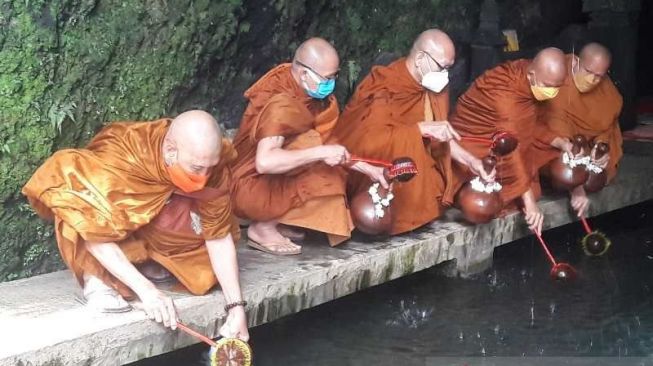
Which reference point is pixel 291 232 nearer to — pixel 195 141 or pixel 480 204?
pixel 480 204

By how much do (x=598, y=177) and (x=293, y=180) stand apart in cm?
263

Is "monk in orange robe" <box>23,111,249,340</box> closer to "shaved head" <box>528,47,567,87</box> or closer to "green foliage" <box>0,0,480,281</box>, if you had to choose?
"green foliage" <box>0,0,480,281</box>

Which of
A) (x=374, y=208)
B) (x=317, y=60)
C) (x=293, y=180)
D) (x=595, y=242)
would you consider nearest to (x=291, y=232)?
(x=293, y=180)

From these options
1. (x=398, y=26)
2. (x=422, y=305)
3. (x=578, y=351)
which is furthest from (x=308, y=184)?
(x=398, y=26)

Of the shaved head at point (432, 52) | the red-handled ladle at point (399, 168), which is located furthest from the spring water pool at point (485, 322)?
the shaved head at point (432, 52)

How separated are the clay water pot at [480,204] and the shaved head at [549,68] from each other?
0.68 m

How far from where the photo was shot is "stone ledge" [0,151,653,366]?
12.2ft

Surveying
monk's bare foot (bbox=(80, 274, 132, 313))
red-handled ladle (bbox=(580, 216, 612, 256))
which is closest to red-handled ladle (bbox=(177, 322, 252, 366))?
monk's bare foot (bbox=(80, 274, 132, 313))

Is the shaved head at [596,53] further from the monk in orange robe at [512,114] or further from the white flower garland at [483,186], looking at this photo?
the white flower garland at [483,186]

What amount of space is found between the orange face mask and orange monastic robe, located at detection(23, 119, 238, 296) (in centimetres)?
5

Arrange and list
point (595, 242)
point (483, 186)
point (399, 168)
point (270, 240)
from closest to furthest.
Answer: point (399, 168)
point (270, 240)
point (483, 186)
point (595, 242)

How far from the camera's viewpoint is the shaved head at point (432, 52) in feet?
17.5

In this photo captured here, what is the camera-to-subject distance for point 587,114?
6562mm

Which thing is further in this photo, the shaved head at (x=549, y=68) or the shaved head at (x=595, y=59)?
the shaved head at (x=595, y=59)
